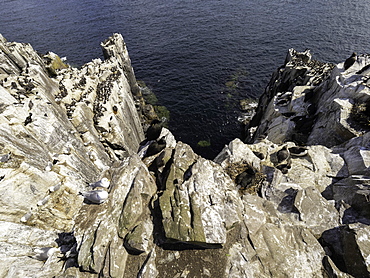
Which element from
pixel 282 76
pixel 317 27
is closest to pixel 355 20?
pixel 317 27

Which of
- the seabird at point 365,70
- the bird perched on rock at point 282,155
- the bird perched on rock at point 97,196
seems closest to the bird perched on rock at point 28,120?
the bird perched on rock at point 97,196

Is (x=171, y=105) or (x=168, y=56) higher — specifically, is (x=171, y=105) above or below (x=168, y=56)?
below

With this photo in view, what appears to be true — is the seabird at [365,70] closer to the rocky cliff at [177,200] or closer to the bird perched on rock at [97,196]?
the rocky cliff at [177,200]

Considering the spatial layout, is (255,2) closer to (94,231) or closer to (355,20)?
(355,20)

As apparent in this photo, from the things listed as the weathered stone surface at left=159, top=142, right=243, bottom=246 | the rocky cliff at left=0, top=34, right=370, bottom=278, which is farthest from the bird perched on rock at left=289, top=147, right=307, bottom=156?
the weathered stone surface at left=159, top=142, right=243, bottom=246

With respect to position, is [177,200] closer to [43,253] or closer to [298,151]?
[43,253]

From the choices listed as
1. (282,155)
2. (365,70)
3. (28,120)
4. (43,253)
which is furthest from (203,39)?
(43,253)
